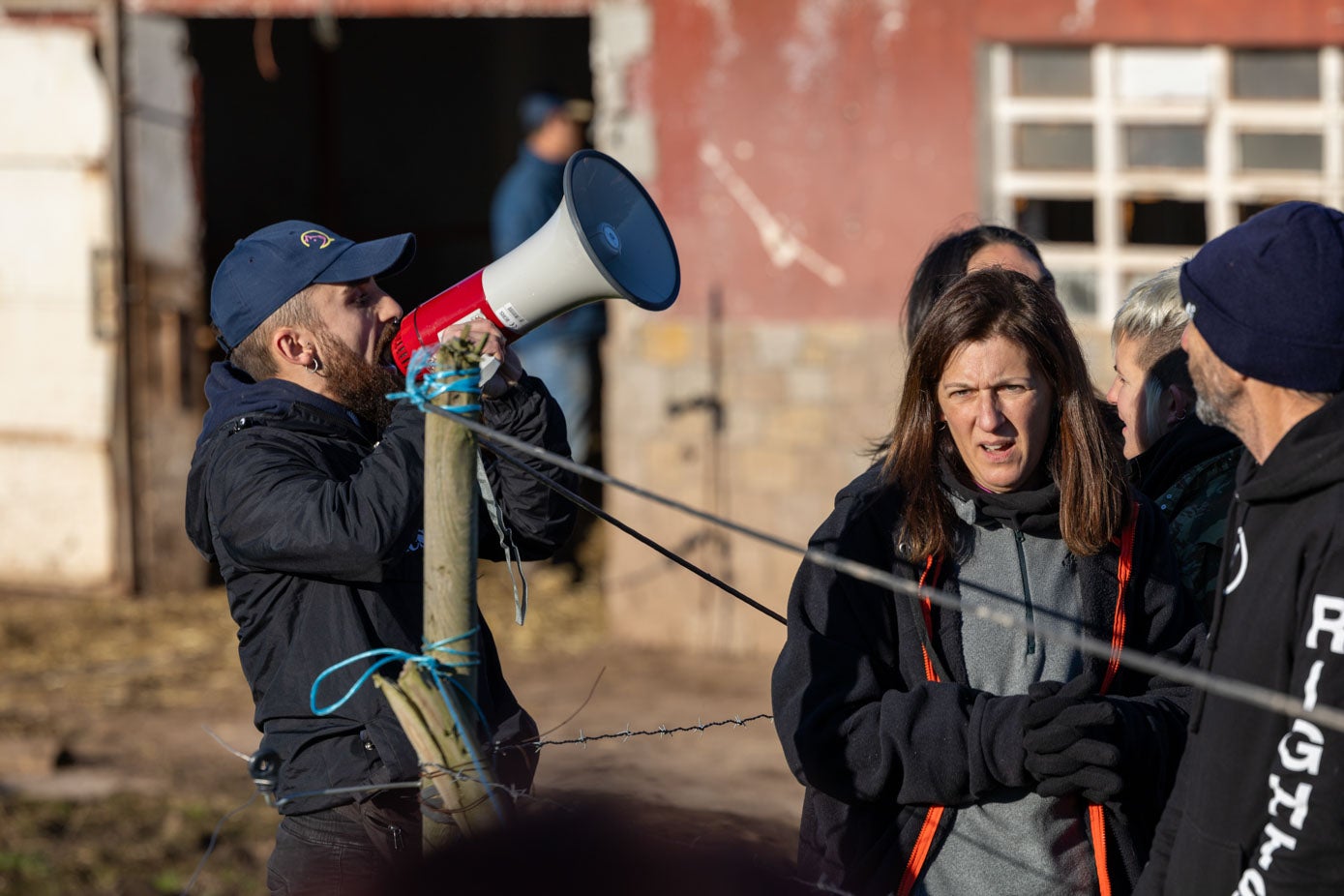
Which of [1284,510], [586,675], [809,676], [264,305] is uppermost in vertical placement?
[264,305]

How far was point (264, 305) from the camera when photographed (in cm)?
293

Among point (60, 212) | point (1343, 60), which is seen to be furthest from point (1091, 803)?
point (60, 212)

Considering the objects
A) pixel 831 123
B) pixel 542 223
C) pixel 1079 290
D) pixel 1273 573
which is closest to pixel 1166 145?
pixel 1079 290

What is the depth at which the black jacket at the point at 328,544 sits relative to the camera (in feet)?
8.48

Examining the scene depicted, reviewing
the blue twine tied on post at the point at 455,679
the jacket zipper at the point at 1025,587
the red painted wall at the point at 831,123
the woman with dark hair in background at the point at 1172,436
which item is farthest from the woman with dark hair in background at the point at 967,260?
the red painted wall at the point at 831,123

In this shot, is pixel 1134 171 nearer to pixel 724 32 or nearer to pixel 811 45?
pixel 811 45

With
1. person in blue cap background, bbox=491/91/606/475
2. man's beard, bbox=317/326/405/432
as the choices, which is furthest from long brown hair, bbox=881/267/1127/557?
person in blue cap background, bbox=491/91/606/475

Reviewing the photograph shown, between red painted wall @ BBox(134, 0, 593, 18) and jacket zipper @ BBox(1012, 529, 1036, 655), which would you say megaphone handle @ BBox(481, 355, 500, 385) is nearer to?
jacket zipper @ BBox(1012, 529, 1036, 655)

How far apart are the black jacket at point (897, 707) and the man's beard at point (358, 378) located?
3.07 feet

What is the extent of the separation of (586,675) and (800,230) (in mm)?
2425

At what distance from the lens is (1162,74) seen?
710 centimetres

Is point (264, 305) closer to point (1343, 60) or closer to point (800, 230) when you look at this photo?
point (800, 230)

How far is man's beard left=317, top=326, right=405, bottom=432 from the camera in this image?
115 inches

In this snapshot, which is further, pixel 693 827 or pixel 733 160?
pixel 733 160
